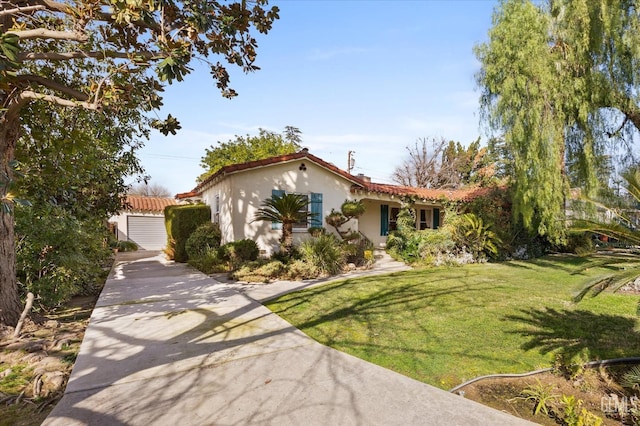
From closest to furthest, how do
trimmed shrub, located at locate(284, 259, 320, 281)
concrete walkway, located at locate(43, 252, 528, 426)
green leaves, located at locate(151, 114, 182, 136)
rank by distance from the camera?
concrete walkway, located at locate(43, 252, 528, 426) → green leaves, located at locate(151, 114, 182, 136) → trimmed shrub, located at locate(284, 259, 320, 281)

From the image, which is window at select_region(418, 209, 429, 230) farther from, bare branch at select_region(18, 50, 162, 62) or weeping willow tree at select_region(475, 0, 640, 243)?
bare branch at select_region(18, 50, 162, 62)

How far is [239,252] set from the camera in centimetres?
1065

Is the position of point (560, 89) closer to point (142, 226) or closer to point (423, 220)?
point (423, 220)

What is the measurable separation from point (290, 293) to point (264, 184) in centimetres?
572

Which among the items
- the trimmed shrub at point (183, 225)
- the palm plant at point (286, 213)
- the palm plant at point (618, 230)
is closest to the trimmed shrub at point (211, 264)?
the palm plant at point (286, 213)

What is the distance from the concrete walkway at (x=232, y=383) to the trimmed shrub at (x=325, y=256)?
4855 millimetres

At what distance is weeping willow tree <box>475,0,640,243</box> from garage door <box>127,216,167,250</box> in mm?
21734

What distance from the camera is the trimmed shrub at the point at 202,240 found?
40.6ft

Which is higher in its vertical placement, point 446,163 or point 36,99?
point 446,163

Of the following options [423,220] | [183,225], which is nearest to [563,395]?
[183,225]

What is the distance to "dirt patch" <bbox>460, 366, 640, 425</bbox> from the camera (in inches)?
110

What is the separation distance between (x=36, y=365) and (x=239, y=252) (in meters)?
6.83

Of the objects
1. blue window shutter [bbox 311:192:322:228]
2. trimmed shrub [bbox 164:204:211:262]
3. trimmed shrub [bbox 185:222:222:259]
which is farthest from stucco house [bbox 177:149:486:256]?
trimmed shrub [bbox 164:204:211:262]

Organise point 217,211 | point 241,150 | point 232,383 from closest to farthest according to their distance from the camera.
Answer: point 232,383, point 217,211, point 241,150
